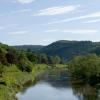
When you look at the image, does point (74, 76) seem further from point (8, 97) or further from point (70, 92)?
point (8, 97)

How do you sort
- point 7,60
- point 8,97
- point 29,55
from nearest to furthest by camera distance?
point 8,97 < point 7,60 < point 29,55

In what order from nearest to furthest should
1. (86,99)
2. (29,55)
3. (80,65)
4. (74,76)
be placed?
(86,99) → (80,65) → (74,76) → (29,55)

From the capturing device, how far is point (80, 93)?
221ft

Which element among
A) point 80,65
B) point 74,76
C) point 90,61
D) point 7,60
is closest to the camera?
point 90,61

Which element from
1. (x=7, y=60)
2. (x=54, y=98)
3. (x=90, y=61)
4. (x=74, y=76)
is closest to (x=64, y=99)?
(x=54, y=98)

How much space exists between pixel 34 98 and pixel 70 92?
11.9m

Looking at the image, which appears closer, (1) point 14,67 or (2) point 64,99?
(2) point 64,99

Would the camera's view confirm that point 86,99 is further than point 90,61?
No

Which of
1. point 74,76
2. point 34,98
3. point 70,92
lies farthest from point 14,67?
point 34,98

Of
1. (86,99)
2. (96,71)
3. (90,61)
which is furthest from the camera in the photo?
(90,61)

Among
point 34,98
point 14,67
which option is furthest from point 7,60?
point 34,98

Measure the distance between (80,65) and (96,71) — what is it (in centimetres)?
1275

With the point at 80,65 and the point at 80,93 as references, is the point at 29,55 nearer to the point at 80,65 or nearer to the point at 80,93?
the point at 80,65

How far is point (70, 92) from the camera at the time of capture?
70.8 meters
